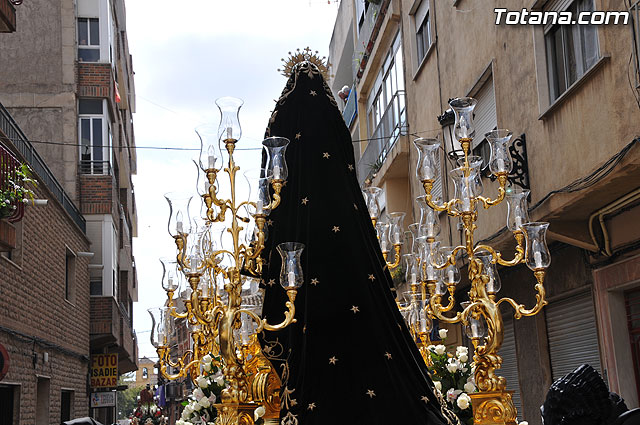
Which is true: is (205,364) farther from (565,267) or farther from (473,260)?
(565,267)

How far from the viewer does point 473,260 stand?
523 cm

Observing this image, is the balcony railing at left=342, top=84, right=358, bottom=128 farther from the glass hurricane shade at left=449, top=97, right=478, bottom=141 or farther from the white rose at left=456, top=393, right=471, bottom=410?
the glass hurricane shade at left=449, top=97, right=478, bottom=141

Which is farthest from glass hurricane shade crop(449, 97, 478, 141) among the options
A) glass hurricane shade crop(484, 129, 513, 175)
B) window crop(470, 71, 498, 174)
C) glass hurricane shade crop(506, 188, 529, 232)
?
window crop(470, 71, 498, 174)

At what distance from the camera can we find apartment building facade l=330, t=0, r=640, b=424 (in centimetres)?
809

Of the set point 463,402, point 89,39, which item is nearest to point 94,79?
point 89,39

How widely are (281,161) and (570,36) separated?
240 inches

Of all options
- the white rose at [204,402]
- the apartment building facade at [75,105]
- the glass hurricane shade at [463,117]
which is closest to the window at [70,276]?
the apartment building facade at [75,105]

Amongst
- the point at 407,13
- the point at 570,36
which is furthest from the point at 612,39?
the point at 407,13

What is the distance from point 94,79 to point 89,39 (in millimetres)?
1287

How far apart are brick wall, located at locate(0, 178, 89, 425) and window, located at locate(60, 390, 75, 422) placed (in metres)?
0.20

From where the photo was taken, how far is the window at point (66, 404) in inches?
715

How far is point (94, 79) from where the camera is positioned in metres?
21.6

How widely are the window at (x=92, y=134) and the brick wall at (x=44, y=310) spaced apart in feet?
8.49

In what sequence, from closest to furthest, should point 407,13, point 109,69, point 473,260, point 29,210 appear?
1. point 473,260
2. point 29,210
3. point 407,13
4. point 109,69
